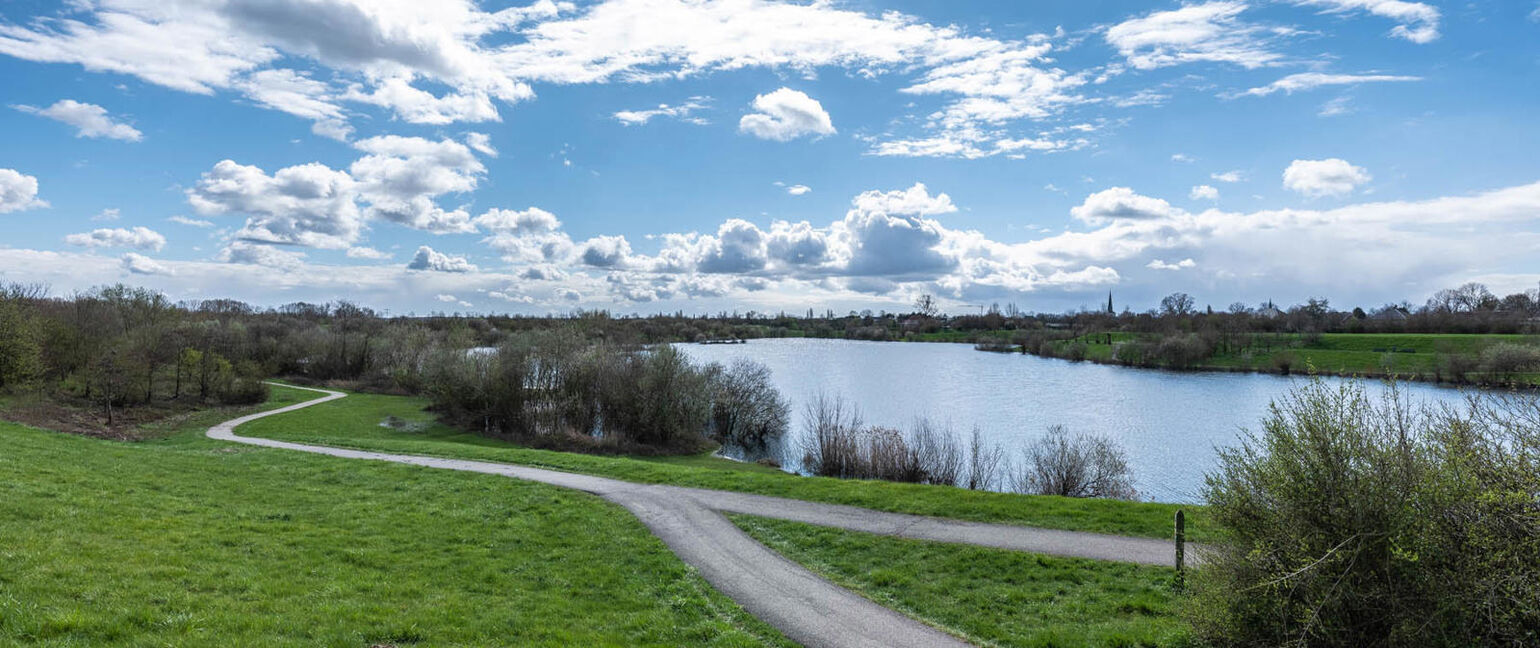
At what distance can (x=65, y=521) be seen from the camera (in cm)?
1125

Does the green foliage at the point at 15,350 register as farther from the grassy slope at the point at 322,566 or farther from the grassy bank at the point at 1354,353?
the grassy bank at the point at 1354,353

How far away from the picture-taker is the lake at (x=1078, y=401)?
35.7 meters

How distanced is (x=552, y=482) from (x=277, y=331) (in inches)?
2950

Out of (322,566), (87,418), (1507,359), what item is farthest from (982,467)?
(1507,359)

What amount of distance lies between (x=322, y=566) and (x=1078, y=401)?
52809mm

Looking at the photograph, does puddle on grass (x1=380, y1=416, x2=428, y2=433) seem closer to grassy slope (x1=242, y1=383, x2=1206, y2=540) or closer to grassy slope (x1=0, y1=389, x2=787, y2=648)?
grassy slope (x1=242, y1=383, x2=1206, y2=540)

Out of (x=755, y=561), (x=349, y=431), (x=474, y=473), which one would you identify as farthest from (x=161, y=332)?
(x=755, y=561)

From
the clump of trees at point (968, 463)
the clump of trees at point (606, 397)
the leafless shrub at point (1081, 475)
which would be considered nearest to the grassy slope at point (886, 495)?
the clump of trees at point (968, 463)

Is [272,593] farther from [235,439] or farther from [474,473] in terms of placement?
[235,439]

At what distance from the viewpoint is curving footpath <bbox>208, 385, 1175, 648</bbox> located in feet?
32.4

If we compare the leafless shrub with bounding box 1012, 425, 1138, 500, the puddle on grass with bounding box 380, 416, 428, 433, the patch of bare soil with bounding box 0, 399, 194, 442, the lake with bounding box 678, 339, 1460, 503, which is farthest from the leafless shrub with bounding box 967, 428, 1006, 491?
the patch of bare soil with bounding box 0, 399, 194, 442

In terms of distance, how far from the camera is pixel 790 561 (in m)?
12.8

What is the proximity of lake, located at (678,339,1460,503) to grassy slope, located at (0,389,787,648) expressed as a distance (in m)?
19.8

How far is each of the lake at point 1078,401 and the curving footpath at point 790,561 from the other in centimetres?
1232
